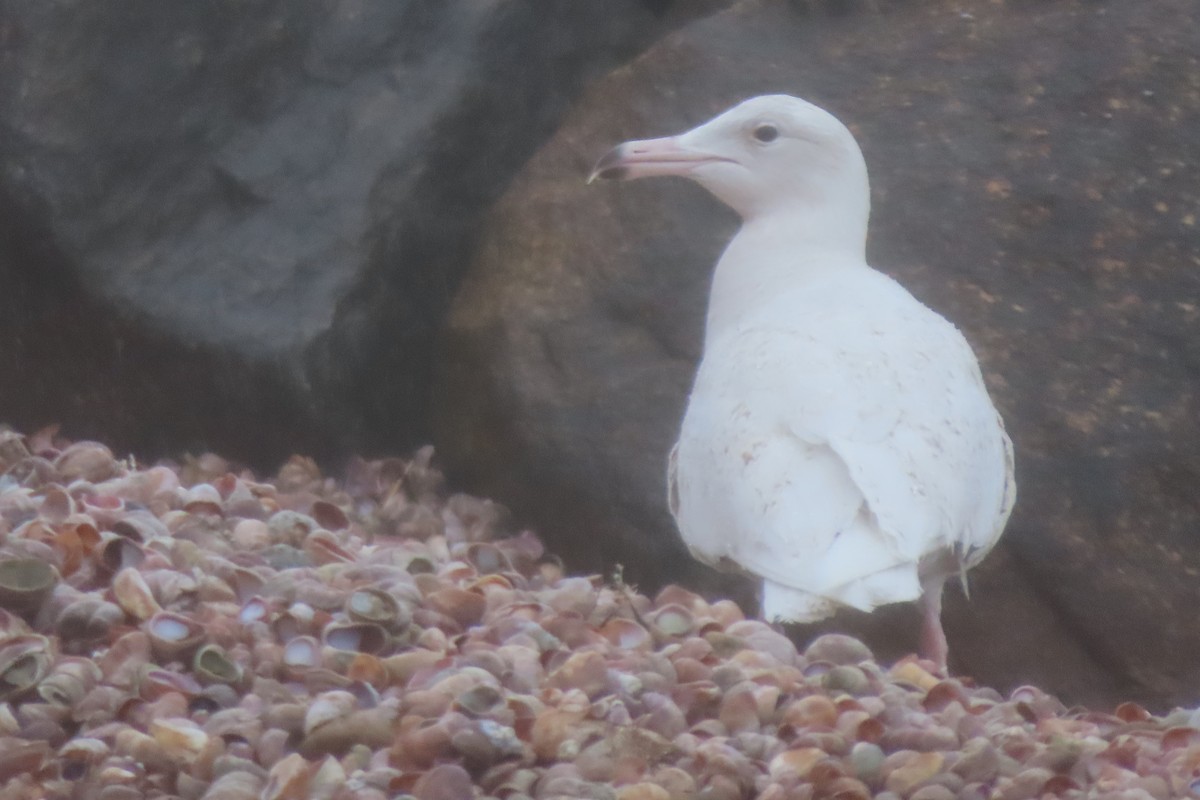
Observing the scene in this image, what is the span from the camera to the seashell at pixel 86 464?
5.46 m

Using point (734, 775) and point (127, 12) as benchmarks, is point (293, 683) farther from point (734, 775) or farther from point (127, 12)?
point (127, 12)

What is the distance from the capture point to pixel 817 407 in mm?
4520

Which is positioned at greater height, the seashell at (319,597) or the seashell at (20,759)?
the seashell at (20,759)

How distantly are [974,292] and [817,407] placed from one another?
172cm

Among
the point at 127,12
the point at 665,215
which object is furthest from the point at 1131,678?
the point at 127,12

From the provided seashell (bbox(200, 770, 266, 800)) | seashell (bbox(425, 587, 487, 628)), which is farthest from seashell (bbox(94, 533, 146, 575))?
seashell (bbox(200, 770, 266, 800))

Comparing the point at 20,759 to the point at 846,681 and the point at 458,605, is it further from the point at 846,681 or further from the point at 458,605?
the point at 846,681

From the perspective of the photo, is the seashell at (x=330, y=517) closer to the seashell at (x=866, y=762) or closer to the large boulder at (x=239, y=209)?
the large boulder at (x=239, y=209)

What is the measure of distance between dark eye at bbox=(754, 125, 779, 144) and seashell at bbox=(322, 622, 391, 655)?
7.80 ft

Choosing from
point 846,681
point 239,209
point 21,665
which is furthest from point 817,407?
point 239,209

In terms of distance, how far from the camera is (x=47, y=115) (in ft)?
20.7

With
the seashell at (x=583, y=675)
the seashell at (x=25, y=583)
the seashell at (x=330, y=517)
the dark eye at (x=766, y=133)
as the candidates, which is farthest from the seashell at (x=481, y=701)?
the dark eye at (x=766, y=133)

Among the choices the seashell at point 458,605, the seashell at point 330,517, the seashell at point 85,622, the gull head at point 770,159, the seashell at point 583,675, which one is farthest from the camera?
the gull head at point 770,159

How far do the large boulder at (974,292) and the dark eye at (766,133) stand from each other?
742 mm
